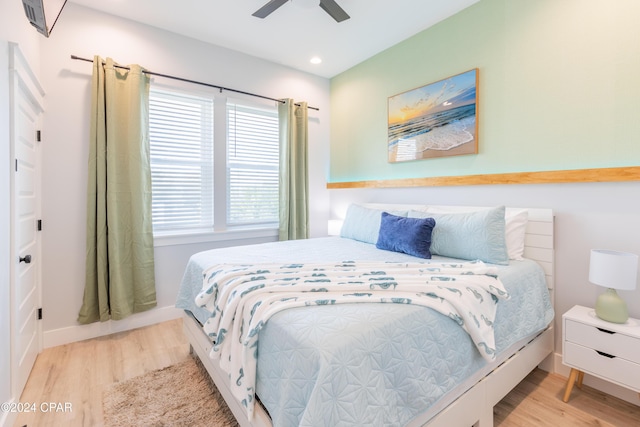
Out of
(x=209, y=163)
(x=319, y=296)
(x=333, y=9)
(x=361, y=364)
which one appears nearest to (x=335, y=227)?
(x=209, y=163)

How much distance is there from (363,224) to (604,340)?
180cm

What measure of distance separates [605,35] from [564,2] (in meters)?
0.37

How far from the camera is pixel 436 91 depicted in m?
2.72

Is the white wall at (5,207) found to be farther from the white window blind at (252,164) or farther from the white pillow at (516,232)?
the white pillow at (516,232)

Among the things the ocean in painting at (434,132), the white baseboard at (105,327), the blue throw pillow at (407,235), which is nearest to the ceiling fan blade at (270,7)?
the ocean in painting at (434,132)

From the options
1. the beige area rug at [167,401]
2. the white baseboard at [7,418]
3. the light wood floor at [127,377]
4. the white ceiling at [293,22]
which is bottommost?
the light wood floor at [127,377]

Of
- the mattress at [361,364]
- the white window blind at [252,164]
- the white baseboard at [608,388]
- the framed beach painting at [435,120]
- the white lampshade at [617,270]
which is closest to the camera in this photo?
the mattress at [361,364]

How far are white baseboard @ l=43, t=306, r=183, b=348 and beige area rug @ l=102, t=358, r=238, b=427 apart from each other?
0.91 metres

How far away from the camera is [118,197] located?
2545 mm

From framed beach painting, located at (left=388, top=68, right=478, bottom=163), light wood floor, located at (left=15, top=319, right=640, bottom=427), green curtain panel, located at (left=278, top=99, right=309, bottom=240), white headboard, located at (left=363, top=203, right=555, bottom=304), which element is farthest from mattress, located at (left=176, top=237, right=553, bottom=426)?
green curtain panel, located at (left=278, top=99, right=309, bottom=240)

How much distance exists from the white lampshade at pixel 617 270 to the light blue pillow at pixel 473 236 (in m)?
0.44

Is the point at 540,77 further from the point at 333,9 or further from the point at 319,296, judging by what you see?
the point at 319,296

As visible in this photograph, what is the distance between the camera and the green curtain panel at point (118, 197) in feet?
8.07

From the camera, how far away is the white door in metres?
1.62
